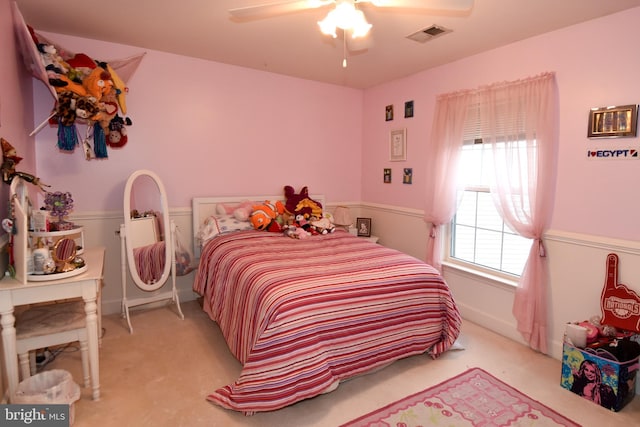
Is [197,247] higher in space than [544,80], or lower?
lower

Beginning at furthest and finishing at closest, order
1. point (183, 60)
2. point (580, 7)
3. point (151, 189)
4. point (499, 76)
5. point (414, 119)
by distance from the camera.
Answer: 1. point (414, 119)
2. point (183, 60)
3. point (151, 189)
4. point (499, 76)
5. point (580, 7)

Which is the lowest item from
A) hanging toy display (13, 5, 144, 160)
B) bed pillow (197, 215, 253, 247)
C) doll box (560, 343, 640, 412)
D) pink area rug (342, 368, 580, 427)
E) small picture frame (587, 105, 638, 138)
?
pink area rug (342, 368, 580, 427)

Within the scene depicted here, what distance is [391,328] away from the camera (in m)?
2.41

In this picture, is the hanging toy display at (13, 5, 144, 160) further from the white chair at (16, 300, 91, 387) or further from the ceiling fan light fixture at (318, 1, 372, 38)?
the ceiling fan light fixture at (318, 1, 372, 38)

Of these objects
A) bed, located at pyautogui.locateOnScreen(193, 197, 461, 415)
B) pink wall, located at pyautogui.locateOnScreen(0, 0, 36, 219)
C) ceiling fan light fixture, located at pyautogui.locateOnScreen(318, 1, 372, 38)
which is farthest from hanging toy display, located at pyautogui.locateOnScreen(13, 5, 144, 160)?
ceiling fan light fixture, located at pyautogui.locateOnScreen(318, 1, 372, 38)

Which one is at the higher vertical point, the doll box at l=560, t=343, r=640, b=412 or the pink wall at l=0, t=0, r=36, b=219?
the pink wall at l=0, t=0, r=36, b=219

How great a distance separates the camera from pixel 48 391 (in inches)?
73.9

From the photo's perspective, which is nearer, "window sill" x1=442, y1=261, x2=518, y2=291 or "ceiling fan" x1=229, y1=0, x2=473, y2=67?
"ceiling fan" x1=229, y1=0, x2=473, y2=67

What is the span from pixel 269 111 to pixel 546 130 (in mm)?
2701

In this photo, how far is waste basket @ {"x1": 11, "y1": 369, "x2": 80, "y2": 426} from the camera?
1.84 metres

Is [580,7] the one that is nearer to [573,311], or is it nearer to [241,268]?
[573,311]

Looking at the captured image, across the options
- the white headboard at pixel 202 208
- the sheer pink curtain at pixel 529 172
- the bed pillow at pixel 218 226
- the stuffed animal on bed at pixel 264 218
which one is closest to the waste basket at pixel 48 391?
the bed pillow at pixel 218 226

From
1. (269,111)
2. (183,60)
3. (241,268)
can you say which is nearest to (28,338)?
(241,268)

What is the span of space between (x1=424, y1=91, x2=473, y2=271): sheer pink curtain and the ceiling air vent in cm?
67
